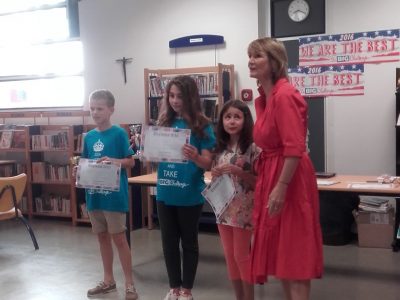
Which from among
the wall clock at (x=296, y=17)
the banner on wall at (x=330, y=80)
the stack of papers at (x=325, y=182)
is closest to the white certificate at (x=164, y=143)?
the stack of papers at (x=325, y=182)

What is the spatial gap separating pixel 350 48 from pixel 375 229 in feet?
6.12

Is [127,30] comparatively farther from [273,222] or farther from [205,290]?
[273,222]

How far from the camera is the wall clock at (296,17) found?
205 inches

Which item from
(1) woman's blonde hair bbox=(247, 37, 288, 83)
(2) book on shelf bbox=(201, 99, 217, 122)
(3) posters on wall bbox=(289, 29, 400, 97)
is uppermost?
(3) posters on wall bbox=(289, 29, 400, 97)

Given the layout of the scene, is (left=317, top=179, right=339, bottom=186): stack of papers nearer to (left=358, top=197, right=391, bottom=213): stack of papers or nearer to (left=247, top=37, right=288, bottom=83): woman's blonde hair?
(left=358, top=197, right=391, bottom=213): stack of papers

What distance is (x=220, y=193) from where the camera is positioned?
2.56 meters

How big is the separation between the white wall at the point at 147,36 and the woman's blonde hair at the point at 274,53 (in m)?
3.43

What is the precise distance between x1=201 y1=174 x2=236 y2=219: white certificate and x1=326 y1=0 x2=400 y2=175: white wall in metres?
2.99

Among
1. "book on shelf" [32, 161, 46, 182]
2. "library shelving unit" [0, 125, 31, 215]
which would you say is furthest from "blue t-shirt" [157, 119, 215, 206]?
"library shelving unit" [0, 125, 31, 215]

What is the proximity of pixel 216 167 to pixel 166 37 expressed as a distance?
12.4 ft

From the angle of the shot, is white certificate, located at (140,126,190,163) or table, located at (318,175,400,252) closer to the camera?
white certificate, located at (140,126,190,163)

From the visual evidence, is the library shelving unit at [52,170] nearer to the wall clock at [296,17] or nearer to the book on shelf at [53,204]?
the book on shelf at [53,204]

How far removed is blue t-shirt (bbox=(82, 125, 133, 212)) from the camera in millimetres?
3078

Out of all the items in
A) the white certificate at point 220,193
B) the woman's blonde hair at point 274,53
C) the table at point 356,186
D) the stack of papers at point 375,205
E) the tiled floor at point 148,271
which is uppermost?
the woman's blonde hair at point 274,53
